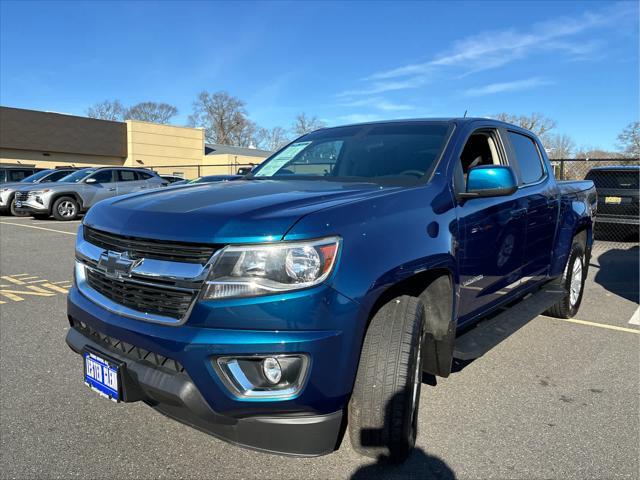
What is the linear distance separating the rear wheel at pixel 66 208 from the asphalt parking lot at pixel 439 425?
11245 mm

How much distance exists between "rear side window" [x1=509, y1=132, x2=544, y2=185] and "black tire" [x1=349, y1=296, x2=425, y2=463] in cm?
224

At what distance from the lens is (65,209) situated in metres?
14.9

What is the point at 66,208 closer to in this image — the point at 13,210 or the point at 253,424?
the point at 13,210

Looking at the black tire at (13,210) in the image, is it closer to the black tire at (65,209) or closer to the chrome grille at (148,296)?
the black tire at (65,209)

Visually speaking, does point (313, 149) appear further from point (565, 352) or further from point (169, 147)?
point (169, 147)

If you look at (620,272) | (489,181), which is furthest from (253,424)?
(620,272)

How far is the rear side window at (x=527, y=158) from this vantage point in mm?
4062

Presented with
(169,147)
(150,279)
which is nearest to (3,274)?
(150,279)

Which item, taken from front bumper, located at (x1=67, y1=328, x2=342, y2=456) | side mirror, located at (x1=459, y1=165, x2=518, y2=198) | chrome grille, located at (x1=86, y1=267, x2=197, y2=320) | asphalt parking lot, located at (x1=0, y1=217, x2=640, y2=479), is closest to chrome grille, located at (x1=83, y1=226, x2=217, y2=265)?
chrome grille, located at (x1=86, y1=267, x2=197, y2=320)

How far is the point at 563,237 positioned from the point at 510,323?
59.0 inches

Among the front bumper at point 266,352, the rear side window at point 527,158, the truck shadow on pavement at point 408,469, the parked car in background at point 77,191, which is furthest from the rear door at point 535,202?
the parked car in background at point 77,191

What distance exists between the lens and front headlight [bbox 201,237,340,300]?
6.52ft

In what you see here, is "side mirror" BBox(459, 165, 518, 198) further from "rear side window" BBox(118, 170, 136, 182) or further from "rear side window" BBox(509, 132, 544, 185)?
"rear side window" BBox(118, 170, 136, 182)

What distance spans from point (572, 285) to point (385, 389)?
12.8ft
